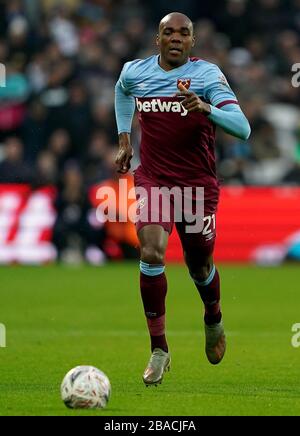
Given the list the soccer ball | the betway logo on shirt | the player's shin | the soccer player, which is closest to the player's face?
the soccer player

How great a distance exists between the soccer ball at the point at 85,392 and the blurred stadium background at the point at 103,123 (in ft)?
35.4

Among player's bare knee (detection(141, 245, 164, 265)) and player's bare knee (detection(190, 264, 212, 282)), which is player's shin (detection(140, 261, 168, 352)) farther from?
player's bare knee (detection(190, 264, 212, 282))

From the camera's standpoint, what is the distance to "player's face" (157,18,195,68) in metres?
8.12

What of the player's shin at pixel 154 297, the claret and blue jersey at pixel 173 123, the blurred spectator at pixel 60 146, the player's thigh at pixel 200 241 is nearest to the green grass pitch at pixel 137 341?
the player's shin at pixel 154 297

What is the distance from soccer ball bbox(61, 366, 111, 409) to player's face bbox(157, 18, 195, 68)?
7.67 feet

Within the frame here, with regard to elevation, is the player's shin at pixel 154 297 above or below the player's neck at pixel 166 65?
below

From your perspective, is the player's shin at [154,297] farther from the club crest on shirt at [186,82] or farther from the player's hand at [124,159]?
the club crest on shirt at [186,82]

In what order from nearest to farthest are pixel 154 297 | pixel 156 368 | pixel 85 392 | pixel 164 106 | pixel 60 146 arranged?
1. pixel 85 392
2. pixel 156 368
3. pixel 154 297
4. pixel 164 106
5. pixel 60 146

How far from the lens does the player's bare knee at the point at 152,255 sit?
26.3 ft

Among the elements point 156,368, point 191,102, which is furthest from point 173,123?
point 156,368

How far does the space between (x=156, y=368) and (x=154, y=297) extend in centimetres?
46

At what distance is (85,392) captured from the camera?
6867 millimetres

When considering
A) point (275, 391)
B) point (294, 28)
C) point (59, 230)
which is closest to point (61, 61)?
point (59, 230)

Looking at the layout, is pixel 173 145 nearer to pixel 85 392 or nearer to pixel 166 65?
pixel 166 65
